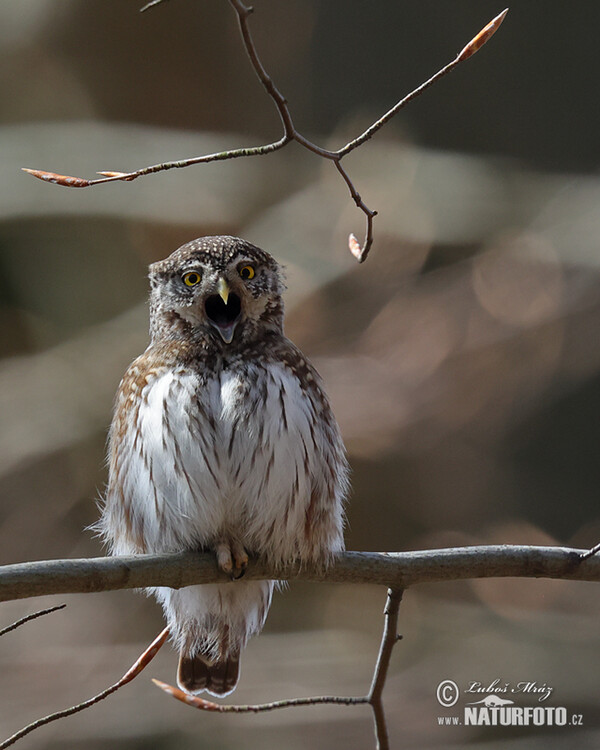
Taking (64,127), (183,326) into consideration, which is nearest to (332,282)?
(64,127)

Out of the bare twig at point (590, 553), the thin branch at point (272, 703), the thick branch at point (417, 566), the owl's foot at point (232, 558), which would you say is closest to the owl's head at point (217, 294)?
the owl's foot at point (232, 558)

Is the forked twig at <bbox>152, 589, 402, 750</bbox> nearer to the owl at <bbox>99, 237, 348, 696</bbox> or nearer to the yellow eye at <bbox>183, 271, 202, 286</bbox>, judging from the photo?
the owl at <bbox>99, 237, 348, 696</bbox>

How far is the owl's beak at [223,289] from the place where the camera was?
11.8 ft

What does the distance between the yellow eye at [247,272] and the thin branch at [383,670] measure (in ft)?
4.34

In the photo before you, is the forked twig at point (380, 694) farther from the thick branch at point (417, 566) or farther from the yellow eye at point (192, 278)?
the yellow eye at point (192, 278)

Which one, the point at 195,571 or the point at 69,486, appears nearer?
the point at 195,571

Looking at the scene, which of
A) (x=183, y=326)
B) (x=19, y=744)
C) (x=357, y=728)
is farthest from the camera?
(x=19, y=744)

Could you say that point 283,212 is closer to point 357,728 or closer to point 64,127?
point 64,127

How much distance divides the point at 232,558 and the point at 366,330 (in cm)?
454

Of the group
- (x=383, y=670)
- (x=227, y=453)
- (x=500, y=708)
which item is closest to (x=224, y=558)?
(x=227, y=453)

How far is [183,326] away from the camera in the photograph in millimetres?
3746

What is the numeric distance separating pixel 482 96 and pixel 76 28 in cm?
399

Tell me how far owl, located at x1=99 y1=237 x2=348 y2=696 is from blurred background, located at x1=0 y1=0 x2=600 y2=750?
335 centimetres

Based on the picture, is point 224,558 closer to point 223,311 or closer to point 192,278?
point 223,311
